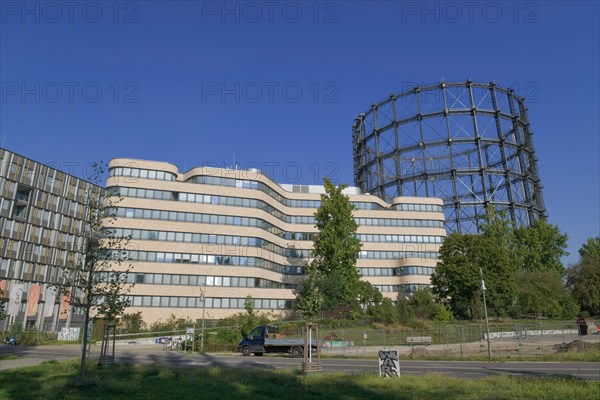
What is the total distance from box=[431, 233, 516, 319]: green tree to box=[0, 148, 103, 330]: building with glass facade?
184ft

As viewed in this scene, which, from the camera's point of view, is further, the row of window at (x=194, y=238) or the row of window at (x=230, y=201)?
the row of window at (x=230, y=201)

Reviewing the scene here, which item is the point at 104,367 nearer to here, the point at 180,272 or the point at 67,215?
the point at 180,272

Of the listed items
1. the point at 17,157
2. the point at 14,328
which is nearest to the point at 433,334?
the point at 14,328

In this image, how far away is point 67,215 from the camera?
83750 mm

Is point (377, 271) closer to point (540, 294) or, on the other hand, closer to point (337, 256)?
point (337, 256)

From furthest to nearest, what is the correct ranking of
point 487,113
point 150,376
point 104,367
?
point 487,113, point 104,367, point 150,376

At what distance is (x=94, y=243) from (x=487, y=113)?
98770 millimetres

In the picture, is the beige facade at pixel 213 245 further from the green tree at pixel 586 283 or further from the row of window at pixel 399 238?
the green tree at pixel 586 283

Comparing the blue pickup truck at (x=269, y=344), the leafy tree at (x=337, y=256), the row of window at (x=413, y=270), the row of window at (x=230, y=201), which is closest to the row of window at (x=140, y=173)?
the row of window at (x=230, y=201)

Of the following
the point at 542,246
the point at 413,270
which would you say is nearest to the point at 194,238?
the point at 413,270

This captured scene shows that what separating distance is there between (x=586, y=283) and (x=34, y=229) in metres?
90.6

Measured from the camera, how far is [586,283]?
209 feet

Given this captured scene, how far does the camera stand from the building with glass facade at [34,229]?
69.8 m

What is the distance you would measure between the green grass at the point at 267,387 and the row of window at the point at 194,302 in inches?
1629
